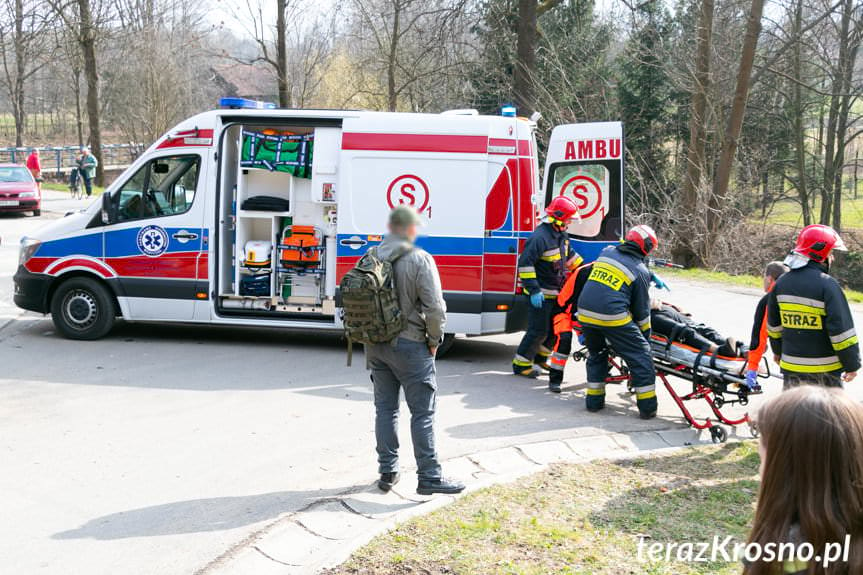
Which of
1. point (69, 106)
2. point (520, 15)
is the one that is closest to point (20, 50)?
point (69, 106)

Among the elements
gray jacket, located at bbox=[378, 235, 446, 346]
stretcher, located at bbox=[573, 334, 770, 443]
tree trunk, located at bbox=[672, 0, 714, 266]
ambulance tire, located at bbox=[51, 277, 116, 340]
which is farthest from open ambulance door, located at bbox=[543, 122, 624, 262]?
tree trunk, located at bbox=[672, 0, 714, 266]

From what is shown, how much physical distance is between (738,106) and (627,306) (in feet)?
46.3

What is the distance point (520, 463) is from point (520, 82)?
666 inches

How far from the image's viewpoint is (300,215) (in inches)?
405

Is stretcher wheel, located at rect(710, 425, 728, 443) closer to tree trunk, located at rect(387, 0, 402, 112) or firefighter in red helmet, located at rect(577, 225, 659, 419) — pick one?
firefighter in red helmet, located at rect(577, 225, 659, 419)

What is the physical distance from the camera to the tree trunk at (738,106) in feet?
63.4

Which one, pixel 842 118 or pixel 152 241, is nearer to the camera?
pixel 152 241

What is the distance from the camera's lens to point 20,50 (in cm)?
3784

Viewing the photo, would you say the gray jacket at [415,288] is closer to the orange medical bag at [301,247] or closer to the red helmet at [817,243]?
the red helmet at [817,243]

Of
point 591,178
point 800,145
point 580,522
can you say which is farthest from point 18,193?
point 800,145

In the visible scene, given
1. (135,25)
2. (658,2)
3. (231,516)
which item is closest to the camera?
(231,516)

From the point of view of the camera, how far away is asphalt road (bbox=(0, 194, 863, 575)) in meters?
5.14

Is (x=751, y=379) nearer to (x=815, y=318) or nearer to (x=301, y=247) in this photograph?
(x=815, y=318)

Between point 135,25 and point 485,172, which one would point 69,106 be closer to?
point 135,25
